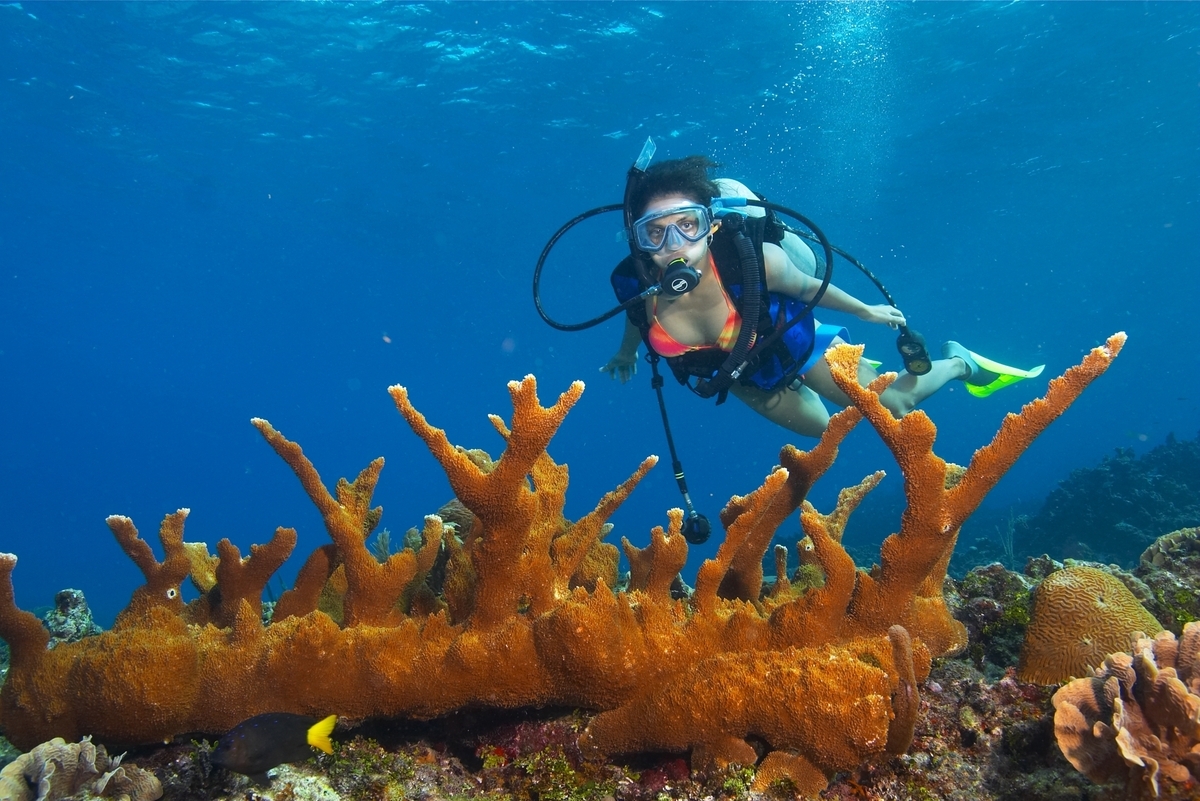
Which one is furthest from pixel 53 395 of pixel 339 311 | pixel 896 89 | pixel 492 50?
pixel 896 89

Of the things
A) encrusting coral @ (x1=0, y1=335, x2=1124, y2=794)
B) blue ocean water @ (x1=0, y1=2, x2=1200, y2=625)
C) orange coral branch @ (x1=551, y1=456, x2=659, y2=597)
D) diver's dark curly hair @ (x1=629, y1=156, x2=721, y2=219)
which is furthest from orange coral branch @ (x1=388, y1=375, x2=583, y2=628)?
blue ocean water @ (x1=0, y1=2, x2=1200, y2=625)

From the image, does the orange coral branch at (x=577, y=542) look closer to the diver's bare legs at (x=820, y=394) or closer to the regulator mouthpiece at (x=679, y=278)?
the regulator mouthpiece at (x=679, y=278)

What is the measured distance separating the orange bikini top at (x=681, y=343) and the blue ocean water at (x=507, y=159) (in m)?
18.9

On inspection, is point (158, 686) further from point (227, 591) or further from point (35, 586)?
point (35, 586)

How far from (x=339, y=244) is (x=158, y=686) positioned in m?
43.9

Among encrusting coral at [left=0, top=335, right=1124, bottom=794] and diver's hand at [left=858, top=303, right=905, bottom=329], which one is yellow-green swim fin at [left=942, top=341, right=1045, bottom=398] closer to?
diver's hand at [left=858, top=303, right=905, bottom=329]

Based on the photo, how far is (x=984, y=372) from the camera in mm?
6859

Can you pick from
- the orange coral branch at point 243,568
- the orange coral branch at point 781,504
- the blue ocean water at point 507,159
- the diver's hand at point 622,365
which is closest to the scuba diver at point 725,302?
the diver's hand at point 622,365

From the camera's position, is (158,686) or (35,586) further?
(35,586)

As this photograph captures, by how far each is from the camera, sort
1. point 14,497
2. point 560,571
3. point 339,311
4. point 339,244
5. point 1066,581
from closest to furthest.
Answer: point 1066,581 < point 560,571 < point 339,244 < point 339,311 < point 14,497

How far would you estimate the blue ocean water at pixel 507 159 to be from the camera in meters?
21.1

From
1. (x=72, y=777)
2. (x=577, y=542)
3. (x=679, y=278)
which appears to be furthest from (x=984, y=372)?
(x=72, y=777)

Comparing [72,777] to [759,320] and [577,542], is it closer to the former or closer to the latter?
[577,542]

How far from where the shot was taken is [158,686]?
104 inches
